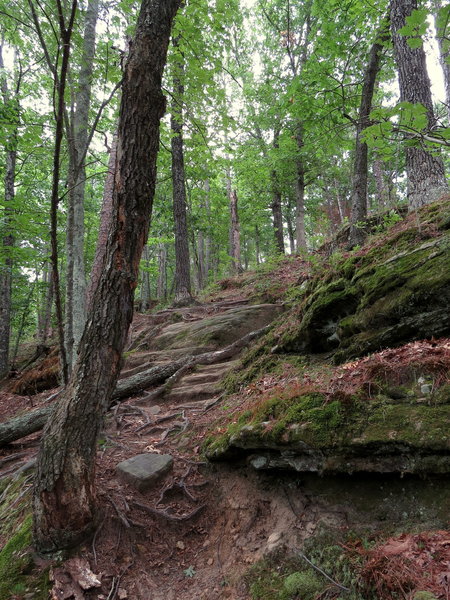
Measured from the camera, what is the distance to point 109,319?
3447 mm

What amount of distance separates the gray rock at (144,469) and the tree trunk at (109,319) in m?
0.70

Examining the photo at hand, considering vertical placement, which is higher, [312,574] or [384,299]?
[384,299]

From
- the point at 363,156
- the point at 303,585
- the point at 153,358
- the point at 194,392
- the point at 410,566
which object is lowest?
the point at 303,585

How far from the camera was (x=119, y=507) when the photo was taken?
11.9 feet

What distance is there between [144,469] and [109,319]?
6.79ft

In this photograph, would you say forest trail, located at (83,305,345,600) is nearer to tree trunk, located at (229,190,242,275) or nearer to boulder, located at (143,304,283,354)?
boulder, located at (143,304,283,354)

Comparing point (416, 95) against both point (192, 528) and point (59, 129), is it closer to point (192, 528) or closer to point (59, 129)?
point (59, 129)

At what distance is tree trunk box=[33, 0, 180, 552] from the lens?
317cm

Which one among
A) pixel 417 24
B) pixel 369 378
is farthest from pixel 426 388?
pixel 417 24

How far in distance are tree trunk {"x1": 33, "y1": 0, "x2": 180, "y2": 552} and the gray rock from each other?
70 cm

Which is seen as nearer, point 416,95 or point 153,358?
point 416,95

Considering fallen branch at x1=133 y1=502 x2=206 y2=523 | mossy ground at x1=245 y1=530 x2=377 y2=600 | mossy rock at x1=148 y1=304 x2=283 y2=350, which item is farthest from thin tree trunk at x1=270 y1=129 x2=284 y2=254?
mossy ground at x1=245 y1=530 x2=377 y2=600

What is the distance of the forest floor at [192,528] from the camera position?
2.82 m

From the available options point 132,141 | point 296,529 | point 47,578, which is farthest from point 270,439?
point 132,141
